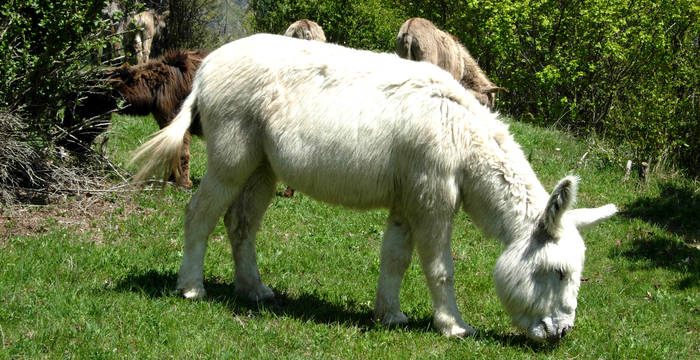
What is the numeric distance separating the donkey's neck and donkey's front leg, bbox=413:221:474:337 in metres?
0.36

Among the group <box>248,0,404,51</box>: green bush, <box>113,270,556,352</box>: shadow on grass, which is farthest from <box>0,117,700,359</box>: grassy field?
<box>248,0,404,51</box>: green bush

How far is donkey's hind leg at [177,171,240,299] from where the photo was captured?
5.95 m

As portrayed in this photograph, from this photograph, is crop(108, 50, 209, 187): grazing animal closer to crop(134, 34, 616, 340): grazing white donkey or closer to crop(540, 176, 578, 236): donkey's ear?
crop(134, 34, 616, 340): grazing white donkey

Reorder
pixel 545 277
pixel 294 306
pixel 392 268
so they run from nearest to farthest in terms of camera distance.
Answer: pixel 545 277 → pixel 392 268 → pixel 294 306

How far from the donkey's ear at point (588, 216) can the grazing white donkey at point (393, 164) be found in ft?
0.03

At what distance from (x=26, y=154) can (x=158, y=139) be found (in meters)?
2.93

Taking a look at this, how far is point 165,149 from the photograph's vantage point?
602cm

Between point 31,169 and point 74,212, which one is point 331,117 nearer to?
point 74,212

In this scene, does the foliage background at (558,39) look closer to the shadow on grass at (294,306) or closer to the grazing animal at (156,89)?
the grazing animal at (156,89)

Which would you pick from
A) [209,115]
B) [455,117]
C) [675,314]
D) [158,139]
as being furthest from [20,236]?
[675,314]

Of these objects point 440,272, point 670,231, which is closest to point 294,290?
point 440,272

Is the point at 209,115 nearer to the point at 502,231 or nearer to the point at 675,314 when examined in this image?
the point at 502,231

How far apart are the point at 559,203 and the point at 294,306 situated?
249 centimetres

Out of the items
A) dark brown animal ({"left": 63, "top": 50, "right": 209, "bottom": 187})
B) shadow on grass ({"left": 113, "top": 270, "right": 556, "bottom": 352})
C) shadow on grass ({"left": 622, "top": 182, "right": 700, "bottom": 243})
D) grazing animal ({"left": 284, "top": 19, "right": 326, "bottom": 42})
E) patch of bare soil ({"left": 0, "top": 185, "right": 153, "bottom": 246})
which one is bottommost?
shadow on grass ({"left": 622, "top": 182, "right": 700, "bottom": 243})
